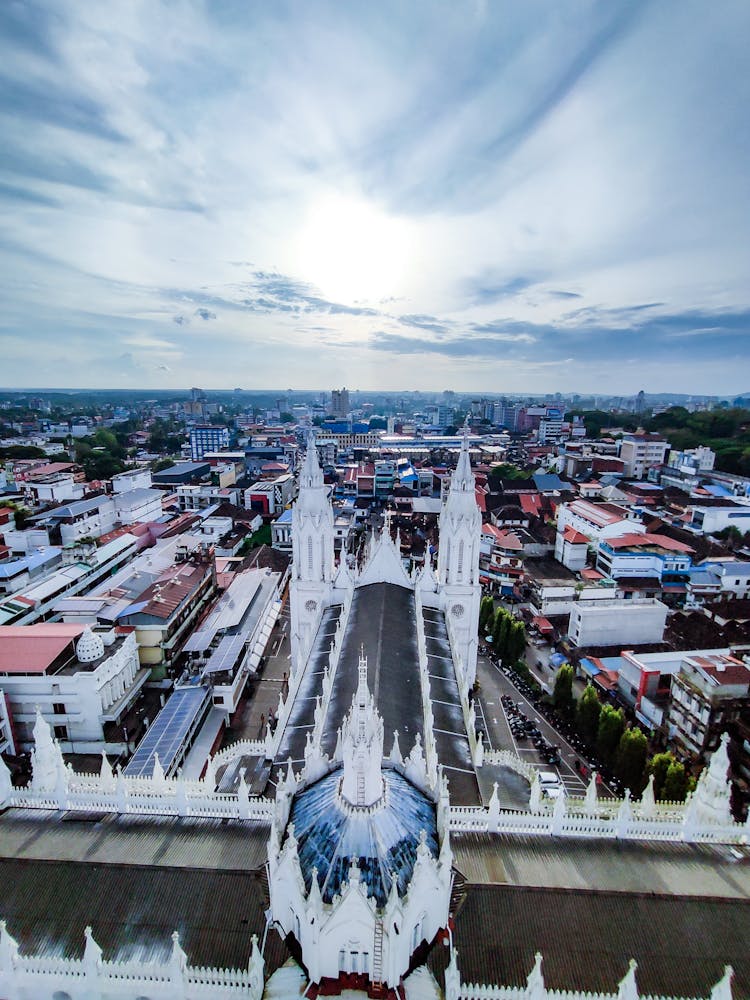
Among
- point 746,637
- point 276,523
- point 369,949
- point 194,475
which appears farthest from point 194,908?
point 194,475

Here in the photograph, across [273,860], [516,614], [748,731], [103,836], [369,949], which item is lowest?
[516,614]

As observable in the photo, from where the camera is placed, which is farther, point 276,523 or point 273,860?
point 276,523

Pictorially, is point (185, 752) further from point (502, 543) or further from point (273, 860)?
point (502, 543)

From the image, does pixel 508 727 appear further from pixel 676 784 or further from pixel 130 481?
pixel 130 481

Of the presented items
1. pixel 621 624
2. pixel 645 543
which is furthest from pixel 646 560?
pixel 621 624

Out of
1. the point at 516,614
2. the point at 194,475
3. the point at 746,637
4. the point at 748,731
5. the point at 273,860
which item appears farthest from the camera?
the point at 194,475

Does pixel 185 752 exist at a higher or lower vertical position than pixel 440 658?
lower

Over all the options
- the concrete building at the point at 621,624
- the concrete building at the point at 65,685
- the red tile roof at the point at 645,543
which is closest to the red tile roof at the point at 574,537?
the red tile roof at the point at 645,543

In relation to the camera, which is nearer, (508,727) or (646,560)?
(508,727)
